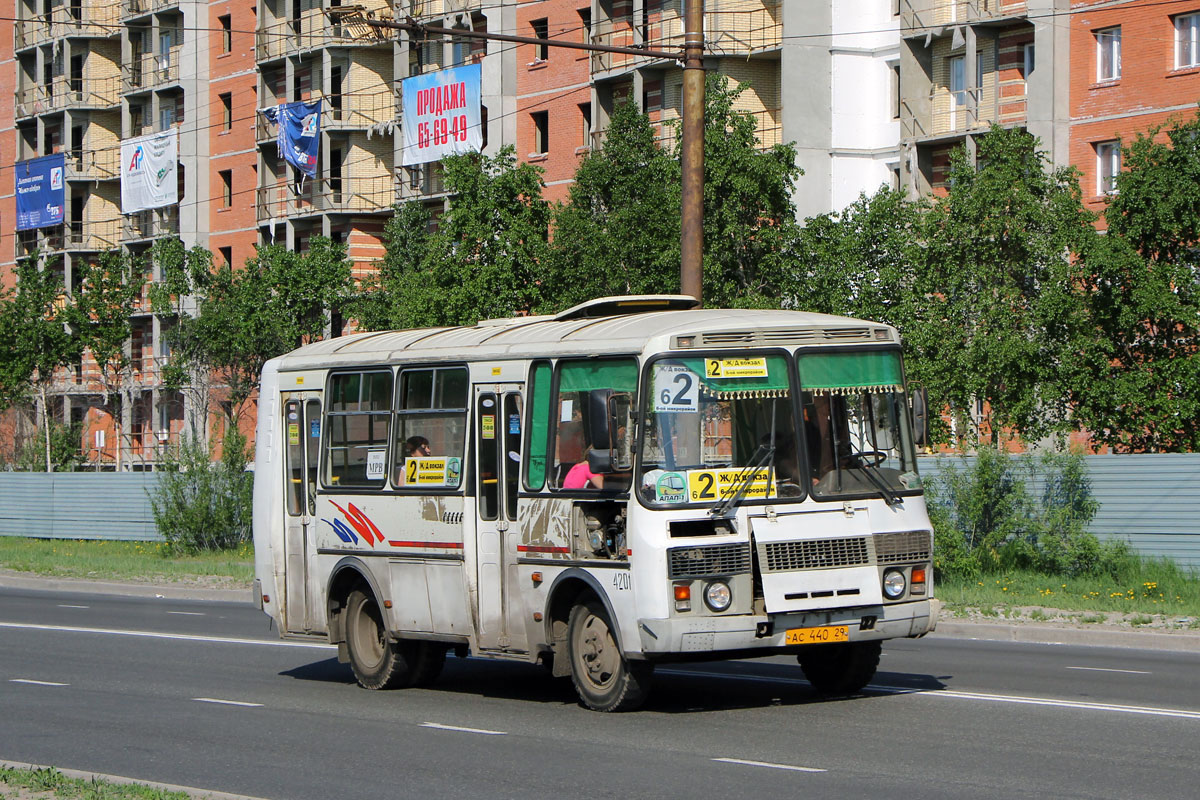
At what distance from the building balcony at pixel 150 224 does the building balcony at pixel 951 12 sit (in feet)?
129

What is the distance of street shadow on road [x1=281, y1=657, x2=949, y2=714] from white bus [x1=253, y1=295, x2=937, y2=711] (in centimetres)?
38

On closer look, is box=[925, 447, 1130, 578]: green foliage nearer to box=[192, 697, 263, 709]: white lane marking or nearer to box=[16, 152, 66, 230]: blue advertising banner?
box=[192, 697, 263, 709]: white lane marking

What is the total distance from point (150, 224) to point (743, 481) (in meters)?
72.7

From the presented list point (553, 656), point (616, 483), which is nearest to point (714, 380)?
point (616, 483)

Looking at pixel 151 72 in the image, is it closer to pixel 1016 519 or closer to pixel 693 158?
pixel 1016 519

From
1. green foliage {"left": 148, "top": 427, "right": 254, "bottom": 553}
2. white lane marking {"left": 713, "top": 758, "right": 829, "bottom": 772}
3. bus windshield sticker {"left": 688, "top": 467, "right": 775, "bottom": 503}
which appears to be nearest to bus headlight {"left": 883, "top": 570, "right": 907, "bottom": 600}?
bus windshield sticker {"left": 688, "top": 467, "right": 775, "bottom": 503}

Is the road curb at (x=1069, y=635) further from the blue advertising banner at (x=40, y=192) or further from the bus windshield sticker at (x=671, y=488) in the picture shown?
the blue advertising banner at (x=40, y=192)

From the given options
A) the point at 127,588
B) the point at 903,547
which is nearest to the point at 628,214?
the point at 127,588

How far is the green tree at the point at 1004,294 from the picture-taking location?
100 ft

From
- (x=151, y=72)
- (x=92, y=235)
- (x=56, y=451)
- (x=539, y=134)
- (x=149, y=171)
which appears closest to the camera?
(x=539, y=134)

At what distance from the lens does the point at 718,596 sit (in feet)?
38.9

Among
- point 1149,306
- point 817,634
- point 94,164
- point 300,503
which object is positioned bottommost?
point 817,634

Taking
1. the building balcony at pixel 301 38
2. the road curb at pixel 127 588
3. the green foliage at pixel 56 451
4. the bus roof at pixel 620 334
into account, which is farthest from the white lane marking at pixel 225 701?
the green foliage at pixel 56 451

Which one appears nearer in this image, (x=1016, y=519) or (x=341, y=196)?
(x=1016, y=519)
